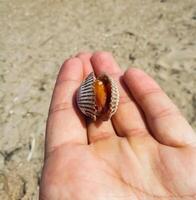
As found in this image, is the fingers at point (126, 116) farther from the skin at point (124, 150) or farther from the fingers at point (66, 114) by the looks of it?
the fingers at point (66, 114)

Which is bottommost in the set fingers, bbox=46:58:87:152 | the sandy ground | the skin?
the sandy ground

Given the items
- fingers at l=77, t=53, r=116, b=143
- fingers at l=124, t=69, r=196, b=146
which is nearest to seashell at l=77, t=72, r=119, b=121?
fingers at l=77, t=53, r=116, b=143

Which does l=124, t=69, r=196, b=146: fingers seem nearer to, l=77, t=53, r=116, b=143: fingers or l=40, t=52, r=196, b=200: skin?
l=40, t=52, r=196, b=200: skin

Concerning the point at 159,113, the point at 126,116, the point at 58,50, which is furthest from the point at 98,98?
the point at 58,50

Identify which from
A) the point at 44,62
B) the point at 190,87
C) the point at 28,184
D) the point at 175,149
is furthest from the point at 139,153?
the point at 44,62

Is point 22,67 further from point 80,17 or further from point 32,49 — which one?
point 80,17

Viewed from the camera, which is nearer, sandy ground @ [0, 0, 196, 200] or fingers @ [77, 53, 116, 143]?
fingers @ [77, 53, 116, 143]
